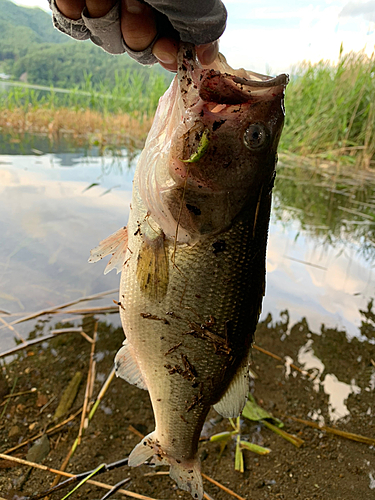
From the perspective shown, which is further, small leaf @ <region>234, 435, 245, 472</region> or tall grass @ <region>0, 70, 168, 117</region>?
tall grass @ <region>0, 70, 168, 117</region>

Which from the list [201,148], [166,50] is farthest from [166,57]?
[201,148]

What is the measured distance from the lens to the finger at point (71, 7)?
5.01 ft

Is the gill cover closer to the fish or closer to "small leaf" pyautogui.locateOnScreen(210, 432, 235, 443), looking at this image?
the fish

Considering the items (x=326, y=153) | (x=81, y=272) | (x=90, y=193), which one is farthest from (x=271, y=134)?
(x=326, y=153)

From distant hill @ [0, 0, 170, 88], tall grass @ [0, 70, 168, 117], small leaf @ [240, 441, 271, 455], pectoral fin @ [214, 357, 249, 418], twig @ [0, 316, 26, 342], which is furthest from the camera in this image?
distant hill @ [0, 0, 170, 88]

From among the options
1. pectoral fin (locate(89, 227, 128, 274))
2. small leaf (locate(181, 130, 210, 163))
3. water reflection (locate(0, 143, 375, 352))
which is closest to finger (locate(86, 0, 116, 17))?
small leaf (locate(181, 130, 210, 163))

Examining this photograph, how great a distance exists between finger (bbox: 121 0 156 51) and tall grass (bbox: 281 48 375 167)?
1051 centimetres

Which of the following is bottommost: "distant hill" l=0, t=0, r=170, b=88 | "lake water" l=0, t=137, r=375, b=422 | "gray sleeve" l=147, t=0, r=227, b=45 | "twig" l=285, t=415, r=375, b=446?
"twig" l=285, t=415, r=375, b=446

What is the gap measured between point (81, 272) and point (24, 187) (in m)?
2.81

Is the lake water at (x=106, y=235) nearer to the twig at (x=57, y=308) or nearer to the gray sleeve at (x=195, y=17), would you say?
the twig at (x=57, y=308)

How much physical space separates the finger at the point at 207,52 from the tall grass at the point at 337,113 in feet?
34.1

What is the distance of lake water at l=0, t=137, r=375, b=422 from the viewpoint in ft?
12.8

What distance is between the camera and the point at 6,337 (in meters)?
3.19

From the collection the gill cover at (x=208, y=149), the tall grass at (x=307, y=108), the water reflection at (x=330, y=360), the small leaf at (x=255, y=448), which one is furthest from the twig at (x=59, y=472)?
the tall grass at (x=307, y=108)
